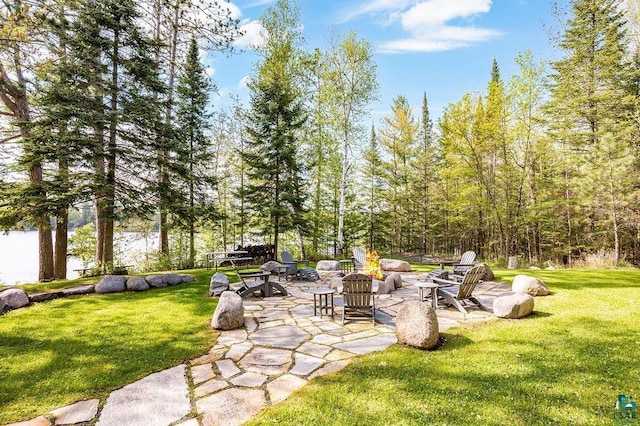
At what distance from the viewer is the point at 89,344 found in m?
3.92

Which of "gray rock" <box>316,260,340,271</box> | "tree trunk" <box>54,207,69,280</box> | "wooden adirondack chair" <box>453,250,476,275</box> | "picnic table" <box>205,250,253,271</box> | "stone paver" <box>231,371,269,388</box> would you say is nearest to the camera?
"stone paver" <box>231,371,269,388</box>

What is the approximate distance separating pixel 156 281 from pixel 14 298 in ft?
7.98

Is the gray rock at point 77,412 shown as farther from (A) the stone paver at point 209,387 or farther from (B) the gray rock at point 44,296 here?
(B) the gray rock at point 44,296

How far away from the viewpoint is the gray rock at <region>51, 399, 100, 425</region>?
240cm

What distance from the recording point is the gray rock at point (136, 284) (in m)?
6.96

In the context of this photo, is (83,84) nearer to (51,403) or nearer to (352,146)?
(51,403)

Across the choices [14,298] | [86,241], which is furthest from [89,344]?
[86,241]

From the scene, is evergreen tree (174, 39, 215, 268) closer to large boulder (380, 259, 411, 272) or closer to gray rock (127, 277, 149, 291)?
gray rock (127, 277, 149, 291)

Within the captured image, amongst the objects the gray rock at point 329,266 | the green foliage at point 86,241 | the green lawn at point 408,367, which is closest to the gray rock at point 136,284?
the green lawn at point 408,367

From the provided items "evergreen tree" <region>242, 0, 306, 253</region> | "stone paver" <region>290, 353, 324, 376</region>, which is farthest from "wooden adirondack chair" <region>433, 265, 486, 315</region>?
"evergreen tree" <region>242, 0, 306, 253</region>

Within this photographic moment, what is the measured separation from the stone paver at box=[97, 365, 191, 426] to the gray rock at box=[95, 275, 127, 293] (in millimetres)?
4633

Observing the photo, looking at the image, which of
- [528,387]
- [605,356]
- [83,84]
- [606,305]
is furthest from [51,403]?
[83,84]

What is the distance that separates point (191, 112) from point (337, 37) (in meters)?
7.46

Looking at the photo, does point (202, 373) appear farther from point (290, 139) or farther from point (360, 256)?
point (290, 139)
